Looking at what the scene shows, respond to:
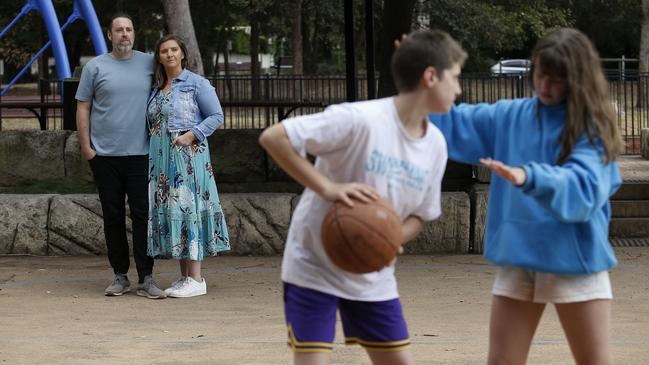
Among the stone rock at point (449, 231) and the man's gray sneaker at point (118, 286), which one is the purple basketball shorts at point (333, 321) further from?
the stone rock at point (449, 231)

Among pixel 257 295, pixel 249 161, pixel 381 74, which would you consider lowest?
pixel 257 295

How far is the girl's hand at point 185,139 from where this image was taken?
7.31 meters

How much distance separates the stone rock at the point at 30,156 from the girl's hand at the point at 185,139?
337cm

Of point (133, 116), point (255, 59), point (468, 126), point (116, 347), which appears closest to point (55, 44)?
point (133, 116)

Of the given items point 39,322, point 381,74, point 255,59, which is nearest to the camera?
point 39,322

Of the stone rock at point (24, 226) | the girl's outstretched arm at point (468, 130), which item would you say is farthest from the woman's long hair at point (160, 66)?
the girl's outstretched arm at point (468, 130)

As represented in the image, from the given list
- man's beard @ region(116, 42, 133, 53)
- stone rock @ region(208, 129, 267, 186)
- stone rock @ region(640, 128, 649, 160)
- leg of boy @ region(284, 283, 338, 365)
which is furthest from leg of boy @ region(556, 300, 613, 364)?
stone rock @ region(640, 128, 649, 160)

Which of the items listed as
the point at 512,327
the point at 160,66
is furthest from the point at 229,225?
the point at 512,327

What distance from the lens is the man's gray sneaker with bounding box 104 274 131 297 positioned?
7.70 m

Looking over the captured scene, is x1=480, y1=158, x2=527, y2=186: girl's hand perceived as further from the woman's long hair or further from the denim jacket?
the woman's long hair

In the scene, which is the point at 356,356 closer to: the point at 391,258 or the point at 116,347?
the point at 116,347

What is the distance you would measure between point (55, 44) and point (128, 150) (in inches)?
369

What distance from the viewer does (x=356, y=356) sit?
5730 millimetres

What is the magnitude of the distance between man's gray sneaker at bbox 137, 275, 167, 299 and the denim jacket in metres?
1.04
